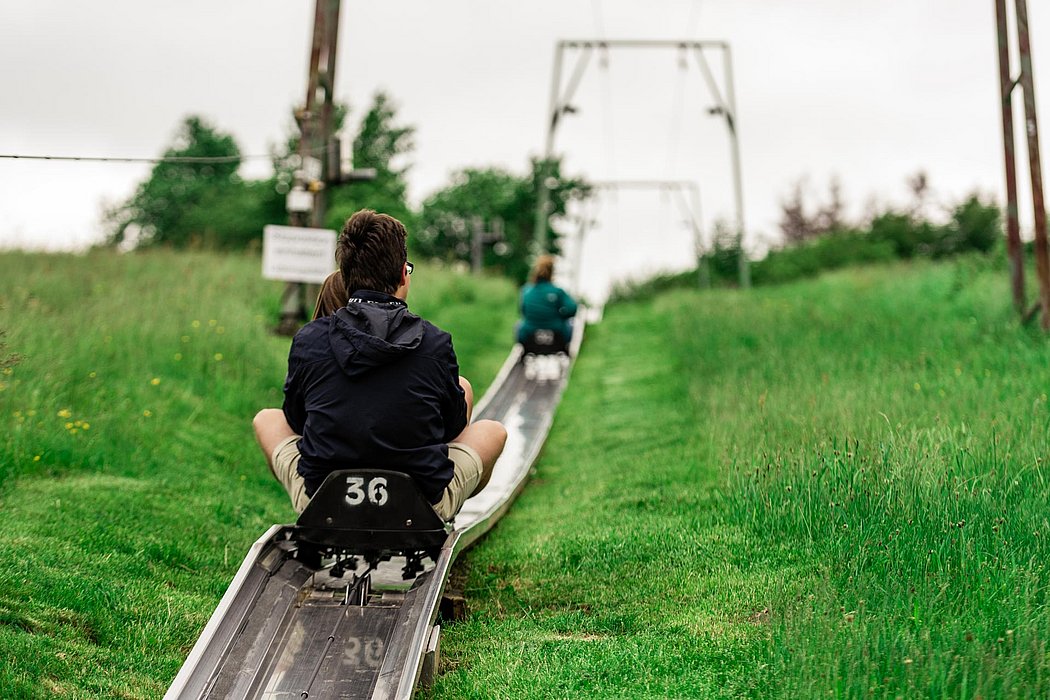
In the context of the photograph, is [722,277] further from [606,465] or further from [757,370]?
[606,465]

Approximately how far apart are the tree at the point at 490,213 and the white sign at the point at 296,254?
36445 millimetres

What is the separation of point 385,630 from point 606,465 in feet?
14.5

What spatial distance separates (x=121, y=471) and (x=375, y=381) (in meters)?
3.57

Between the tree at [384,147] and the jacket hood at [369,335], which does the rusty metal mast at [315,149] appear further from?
the tree at [384,147]

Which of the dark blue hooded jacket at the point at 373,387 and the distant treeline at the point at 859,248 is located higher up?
the distant treeline at the point at 859,248

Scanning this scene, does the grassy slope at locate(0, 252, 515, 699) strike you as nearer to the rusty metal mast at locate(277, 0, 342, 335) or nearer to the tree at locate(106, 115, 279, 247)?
the rusty metal mast at locate(277, 0, 342, 335)

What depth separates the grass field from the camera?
4539 millimetres

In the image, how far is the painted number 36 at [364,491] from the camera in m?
5.02

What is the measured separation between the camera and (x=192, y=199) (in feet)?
224

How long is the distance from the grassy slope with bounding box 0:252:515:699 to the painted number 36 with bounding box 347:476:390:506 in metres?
1.11

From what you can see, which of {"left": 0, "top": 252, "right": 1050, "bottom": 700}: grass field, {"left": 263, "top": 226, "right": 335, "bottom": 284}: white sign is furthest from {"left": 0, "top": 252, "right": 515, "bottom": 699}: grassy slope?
{"left": 263, "top": 226, "right": 335, "bottom": 284}: white sign

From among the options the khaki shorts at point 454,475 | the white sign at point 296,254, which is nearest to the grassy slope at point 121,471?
the white sign at point 296,254

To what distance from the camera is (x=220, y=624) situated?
16.0ft

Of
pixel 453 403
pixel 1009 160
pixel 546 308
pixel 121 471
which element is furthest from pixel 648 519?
pixel 546 308
